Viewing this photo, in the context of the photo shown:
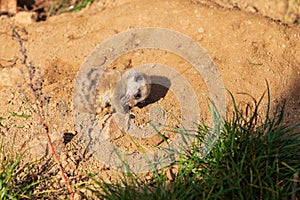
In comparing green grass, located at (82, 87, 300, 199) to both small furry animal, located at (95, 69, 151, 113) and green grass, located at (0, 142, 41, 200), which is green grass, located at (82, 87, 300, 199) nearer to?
green grass, located at (0, 142, 41, 200)

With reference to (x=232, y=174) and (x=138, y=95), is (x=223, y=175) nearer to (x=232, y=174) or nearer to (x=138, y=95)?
(x=232, y=174)

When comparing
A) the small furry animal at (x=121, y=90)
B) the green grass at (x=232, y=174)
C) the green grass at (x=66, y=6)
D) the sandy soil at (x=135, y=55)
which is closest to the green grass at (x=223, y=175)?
the green grass at (x=232, y=174)

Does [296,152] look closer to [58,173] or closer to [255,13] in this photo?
[58,173]

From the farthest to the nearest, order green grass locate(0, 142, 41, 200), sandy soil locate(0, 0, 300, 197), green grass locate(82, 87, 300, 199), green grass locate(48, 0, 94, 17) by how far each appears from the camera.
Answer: green grass locate(48, 0, 94, 17)
sandy soil locate(0, 0, 300, 197)
green grass locate(0, 142, 41, 200)
green grass locate(82, 87, 300, 199)

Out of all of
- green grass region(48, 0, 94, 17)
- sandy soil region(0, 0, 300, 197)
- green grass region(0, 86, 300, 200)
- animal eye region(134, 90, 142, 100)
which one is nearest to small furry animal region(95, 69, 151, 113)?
animal eye region(134, 90, 142, 100)

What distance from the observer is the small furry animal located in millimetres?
3508

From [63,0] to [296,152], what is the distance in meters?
2.77

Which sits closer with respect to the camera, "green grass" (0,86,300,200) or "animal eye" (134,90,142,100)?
"green grass" (0,86,300,200)

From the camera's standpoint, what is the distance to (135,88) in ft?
11.6

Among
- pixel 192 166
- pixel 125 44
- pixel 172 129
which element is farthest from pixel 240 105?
pixel 125 44

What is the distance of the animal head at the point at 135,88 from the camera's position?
139 inches

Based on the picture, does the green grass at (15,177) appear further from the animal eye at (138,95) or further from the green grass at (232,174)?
the animal eye at (138,95)

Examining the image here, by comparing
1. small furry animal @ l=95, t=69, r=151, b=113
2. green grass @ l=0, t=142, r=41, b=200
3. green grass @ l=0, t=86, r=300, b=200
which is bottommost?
green grass @ l=0, t=142, r=41, b=200

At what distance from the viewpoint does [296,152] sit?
117 inches
